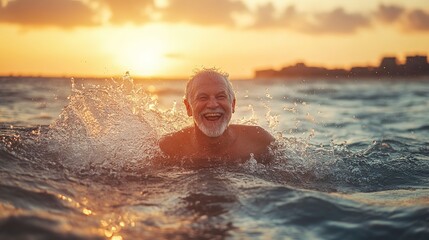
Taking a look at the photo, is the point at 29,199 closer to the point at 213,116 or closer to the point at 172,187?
the point at 172,187

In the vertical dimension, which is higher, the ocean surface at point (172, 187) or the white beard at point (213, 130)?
the white beard at point (213, 130)

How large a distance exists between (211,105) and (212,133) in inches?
14.2

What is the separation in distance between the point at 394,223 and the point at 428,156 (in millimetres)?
4735

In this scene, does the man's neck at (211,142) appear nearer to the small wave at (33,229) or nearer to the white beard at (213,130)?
the white beard at (213,130)

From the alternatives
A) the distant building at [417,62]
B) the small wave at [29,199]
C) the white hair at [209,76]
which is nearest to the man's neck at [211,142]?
the white hair at [209,76]

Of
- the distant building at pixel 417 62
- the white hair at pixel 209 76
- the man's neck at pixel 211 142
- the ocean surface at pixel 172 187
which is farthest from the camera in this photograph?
the distant building at pixel 417 62

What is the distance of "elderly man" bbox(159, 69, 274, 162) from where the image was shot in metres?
5.85

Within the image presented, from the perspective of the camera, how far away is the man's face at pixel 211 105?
5820mm

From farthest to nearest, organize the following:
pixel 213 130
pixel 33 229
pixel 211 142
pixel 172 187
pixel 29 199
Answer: pixel 211 142
pixel 213 130
pixel 172 187
pixel 29 199
pixel 33 229

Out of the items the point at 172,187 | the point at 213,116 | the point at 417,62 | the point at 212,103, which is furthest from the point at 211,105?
the point at 417,62

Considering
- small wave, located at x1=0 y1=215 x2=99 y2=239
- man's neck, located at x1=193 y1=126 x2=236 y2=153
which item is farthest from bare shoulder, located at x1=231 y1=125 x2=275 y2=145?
small wave, located at x1=0 y1=215 x2=99 y2=239

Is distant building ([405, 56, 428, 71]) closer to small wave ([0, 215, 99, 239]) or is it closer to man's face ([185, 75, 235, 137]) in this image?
man's face ([185, 75, 235, 137])

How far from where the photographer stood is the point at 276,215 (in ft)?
11.6

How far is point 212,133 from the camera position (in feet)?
19.1
